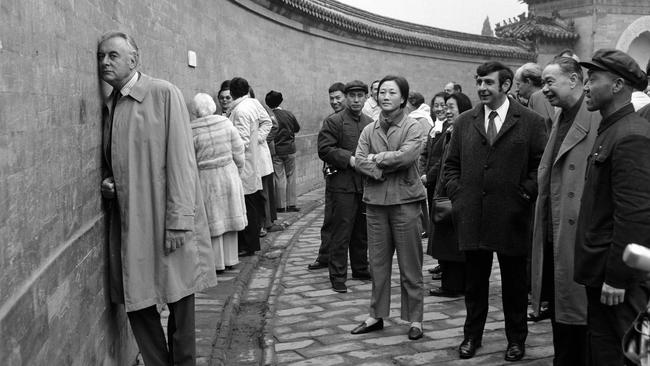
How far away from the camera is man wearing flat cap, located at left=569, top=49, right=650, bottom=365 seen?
3.58 m

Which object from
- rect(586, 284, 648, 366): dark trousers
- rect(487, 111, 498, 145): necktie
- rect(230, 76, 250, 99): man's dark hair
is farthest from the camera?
rect(230, 76, 250, 99): man's dark hair

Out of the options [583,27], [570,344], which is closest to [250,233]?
[570,344]

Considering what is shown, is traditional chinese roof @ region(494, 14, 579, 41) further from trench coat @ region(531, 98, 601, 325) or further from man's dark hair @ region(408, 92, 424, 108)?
trench coat @ region(531, 98, 601, 325)

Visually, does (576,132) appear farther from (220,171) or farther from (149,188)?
(220,171)

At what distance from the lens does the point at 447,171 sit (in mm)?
5664

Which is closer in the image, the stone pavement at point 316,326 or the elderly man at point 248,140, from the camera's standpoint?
the stone pavement at point 316,326

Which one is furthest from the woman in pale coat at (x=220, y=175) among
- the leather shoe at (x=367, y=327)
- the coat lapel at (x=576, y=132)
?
the coat lapel at (x=576, y=132)

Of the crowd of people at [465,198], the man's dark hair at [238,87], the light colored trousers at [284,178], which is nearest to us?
the crowd of people at [465,198]

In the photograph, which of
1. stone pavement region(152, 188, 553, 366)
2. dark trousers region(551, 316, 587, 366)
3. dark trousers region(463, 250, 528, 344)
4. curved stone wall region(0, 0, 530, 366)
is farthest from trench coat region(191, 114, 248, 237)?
dark trousers region(551, 316, 587, 366)

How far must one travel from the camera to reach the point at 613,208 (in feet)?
12.3

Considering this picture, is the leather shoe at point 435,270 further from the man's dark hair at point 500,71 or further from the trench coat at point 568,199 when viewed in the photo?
the trench coat at point 568,199

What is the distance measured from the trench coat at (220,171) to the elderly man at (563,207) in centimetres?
390

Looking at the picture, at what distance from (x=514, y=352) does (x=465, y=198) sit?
1.11 metres

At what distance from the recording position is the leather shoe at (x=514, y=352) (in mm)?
5246
